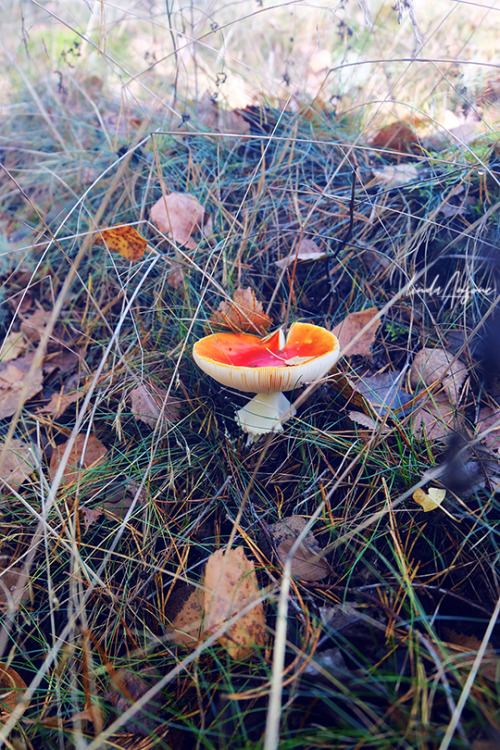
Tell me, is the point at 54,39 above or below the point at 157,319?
above

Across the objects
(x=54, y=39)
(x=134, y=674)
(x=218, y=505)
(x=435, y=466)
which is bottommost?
(x=134, y=674)

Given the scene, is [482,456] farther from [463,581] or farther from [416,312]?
[416,312]

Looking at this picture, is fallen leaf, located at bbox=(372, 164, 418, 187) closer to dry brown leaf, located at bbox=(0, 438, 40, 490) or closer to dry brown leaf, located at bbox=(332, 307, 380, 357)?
dry brown leaf, located at bbox=(332, 307, 380, 357)

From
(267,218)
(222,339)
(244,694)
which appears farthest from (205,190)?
(244,694)

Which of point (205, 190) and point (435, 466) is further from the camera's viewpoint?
point (205, 190)

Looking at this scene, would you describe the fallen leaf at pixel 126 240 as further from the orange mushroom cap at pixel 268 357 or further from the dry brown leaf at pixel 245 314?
the orange mushroom cap at pixel 268 357
